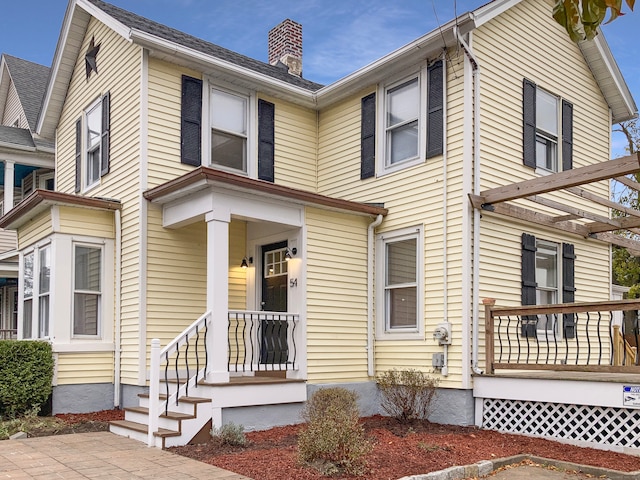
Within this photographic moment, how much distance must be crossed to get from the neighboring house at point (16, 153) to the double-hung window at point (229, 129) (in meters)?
6.12

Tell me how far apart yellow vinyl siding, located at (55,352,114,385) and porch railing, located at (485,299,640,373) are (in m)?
5.89

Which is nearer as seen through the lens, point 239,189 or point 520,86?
point 239,189

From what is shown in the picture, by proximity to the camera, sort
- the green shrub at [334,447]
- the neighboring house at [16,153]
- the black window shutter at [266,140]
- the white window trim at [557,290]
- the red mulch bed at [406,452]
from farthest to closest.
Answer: the neighboring house at [16,153], the black window shutter at [266,140], the white window trim at [557,290], the red mulch bed at [406,452], the green shrub at [334,447]

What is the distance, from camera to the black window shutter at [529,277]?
10023 mm

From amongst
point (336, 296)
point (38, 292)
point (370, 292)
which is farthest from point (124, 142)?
point (370, 292)

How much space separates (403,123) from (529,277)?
3235 mm

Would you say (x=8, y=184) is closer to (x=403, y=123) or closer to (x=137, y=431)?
(x=137, y=431)

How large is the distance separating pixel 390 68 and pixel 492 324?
4.48 metres

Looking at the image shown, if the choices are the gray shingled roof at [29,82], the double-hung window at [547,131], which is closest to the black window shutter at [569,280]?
the double-hung window at [547,131]

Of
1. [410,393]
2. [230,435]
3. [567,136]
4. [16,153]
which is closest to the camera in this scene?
[230,435]

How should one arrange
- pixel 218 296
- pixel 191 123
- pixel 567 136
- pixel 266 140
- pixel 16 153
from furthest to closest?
1. pixel 16 153
2. pixel 266 140
3. pixel 567 136
4. pixel 191 123
5. pixel 218 296

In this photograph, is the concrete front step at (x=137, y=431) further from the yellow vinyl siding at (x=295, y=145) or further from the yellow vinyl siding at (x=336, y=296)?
the yellow vinyl siding at (x=295, y=145)

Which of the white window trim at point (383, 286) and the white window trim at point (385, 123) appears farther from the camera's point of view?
the white window trim at point (385, 123)

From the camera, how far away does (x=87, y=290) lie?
1030 centimetres
